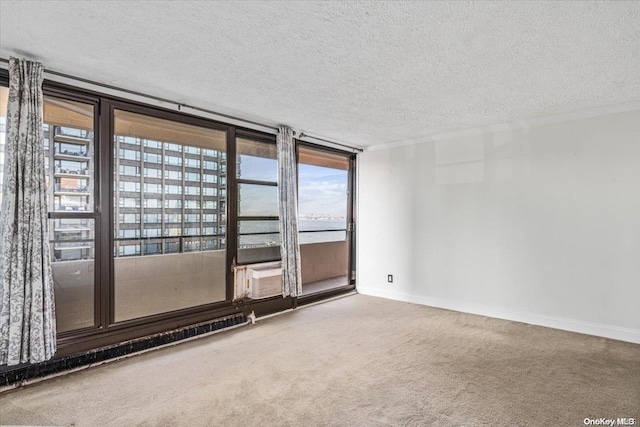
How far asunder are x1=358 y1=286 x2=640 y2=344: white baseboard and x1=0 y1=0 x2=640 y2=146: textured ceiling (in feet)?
7.53

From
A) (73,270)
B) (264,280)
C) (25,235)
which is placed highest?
(25,235)

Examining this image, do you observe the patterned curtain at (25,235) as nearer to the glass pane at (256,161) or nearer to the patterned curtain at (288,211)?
the glass pane at (256,161)

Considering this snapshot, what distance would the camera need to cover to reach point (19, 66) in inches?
95.4

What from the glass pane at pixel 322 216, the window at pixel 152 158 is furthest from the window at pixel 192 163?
the glass pane at pixel 322 216

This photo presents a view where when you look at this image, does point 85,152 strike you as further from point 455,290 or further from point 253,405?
point 455,290

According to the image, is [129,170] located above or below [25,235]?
above

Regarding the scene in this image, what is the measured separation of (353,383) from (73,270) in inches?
97.0

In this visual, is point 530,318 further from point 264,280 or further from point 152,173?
point 152,173

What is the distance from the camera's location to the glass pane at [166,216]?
3.19 meters

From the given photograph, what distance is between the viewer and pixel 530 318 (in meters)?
3.99

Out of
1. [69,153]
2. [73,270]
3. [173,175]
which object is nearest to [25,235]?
[73,270]

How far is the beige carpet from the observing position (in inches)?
83.8

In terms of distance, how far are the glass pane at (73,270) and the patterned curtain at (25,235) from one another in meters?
0.29
